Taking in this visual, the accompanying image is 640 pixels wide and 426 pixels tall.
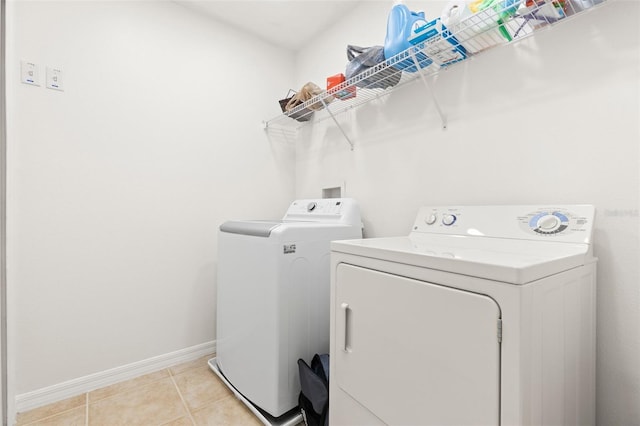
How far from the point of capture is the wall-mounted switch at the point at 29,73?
155 centimetres

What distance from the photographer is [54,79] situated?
163cm

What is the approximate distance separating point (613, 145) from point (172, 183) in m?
2.26

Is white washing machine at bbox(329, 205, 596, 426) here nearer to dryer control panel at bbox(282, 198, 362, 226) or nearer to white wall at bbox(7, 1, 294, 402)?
dryer control panel at bbox(282, 198, 362, 226)

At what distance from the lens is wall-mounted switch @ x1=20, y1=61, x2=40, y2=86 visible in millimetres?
1545

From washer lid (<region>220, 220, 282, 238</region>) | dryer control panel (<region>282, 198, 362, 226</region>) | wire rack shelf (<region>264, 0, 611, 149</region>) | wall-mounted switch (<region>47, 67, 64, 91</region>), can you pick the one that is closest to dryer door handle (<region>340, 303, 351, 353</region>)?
washer lid (<region>220, 220, 282, 238</region>)

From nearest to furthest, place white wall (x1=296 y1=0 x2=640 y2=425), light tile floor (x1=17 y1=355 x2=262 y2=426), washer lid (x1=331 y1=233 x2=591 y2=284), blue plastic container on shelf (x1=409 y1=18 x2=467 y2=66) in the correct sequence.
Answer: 1. washer lid (x1=331 y1=233 x2=591 y2=284)
2. white wall (x1=296 y1=0 x2=640 y2=425)
3. blue plastic container on shelf (x1=409 y1=18 x2=467 y2=66)
4. light tile floor (x1=17 y1=355 x2=262 y2=426)

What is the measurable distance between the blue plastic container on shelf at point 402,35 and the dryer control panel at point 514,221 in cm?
72

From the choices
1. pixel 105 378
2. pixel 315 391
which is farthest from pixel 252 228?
pixel 105 378

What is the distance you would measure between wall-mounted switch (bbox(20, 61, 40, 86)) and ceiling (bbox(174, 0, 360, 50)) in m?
0.99

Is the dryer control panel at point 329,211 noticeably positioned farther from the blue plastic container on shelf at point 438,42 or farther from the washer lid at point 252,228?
the blue plastic container on shelf at point 438,42

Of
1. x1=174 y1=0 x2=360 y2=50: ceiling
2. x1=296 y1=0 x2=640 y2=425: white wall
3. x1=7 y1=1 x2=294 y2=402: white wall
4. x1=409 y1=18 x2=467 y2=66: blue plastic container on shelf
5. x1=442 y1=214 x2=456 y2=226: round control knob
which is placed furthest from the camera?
x1=174 y1=0 x2=360 y2=50: ceiling

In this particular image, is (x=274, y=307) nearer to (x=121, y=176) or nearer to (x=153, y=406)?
(x=153, y=406)

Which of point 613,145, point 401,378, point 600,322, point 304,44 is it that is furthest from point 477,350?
point 304,44

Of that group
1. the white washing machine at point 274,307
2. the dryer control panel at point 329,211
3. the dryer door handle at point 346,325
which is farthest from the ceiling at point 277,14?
the dryer door handle at point 346,325
